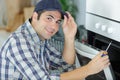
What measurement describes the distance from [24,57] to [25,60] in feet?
0.05

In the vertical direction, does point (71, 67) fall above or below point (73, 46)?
below

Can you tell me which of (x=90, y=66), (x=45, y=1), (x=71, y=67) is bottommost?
(x=71, y=67)

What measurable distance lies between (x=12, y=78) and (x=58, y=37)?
623 mm

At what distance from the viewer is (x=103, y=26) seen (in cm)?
134

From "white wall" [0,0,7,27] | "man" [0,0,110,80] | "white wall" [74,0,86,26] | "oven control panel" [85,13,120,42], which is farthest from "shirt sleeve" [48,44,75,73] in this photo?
"white wall" [0,0,7,27]

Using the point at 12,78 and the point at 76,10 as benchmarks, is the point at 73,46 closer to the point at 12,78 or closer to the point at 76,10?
the point at 12,78

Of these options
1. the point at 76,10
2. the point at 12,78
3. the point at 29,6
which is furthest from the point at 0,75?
the point at 29,6

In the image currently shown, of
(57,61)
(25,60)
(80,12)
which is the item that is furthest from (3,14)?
(25,60)

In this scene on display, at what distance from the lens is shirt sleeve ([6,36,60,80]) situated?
1206mm

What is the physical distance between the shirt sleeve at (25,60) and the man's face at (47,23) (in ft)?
0.47

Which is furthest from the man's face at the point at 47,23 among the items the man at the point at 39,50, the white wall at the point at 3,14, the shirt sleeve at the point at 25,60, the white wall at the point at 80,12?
the white wall at the point at 3,14

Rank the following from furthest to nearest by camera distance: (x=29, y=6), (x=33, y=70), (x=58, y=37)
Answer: (x=29, y=6), (x=58, y=37), (x=33, y=70)

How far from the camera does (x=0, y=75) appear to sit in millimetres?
1363

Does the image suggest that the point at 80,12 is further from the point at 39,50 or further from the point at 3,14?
the point at 3,14
